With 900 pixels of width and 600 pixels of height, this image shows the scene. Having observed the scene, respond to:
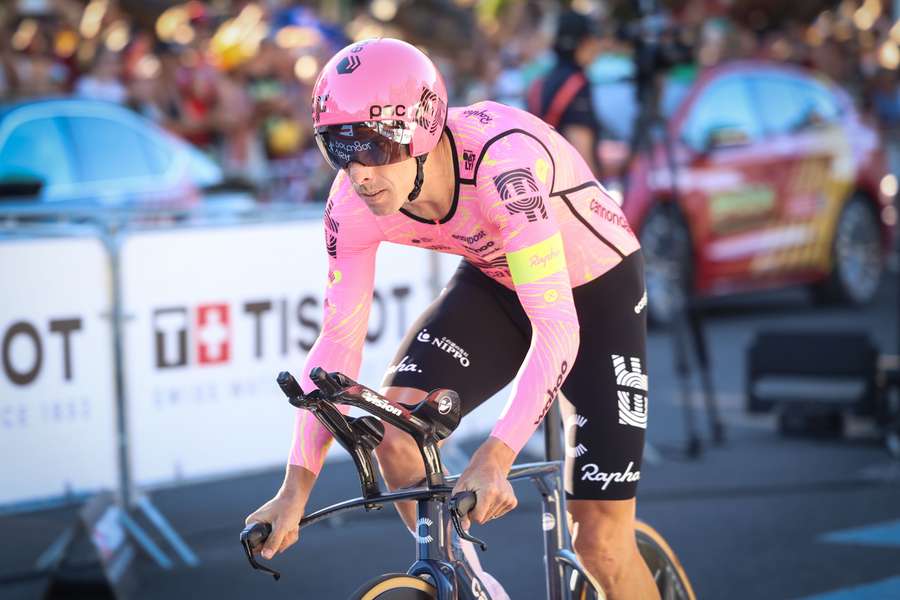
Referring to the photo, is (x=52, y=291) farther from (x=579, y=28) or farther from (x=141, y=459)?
(x=579, y=28)

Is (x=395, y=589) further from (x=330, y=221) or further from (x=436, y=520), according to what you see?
(x=330, y=221)

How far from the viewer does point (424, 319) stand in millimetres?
4211

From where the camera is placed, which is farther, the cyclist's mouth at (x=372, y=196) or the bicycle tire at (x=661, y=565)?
the bicycle tire at (x=661, y=565)

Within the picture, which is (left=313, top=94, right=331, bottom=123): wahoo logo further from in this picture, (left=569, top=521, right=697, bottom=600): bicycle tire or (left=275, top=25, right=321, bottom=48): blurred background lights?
(left=275, top=25, right=321, bottom=48): blurred background lights

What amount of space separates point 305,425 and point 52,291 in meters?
3.16

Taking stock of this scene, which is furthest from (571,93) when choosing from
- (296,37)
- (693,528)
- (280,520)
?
(296,37)

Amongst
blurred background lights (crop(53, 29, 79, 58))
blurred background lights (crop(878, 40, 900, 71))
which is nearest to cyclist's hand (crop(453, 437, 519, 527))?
blurred background lights (crop(53, 29, 79, 58))

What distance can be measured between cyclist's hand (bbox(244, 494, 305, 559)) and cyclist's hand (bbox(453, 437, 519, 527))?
48 cm

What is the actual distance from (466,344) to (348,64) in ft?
3.41

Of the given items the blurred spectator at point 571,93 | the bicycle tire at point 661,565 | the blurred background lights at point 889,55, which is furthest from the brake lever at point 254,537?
the blurred background lights at point 889,55

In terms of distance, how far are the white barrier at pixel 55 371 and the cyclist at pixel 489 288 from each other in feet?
8.94

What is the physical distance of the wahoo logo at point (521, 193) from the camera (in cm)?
354

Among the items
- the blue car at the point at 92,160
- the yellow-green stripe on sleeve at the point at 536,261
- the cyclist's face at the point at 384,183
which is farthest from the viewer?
the blue car at the point at 92,160

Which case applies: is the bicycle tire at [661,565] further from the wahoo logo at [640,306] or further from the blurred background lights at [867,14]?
the blurred background lights at [867,14]
